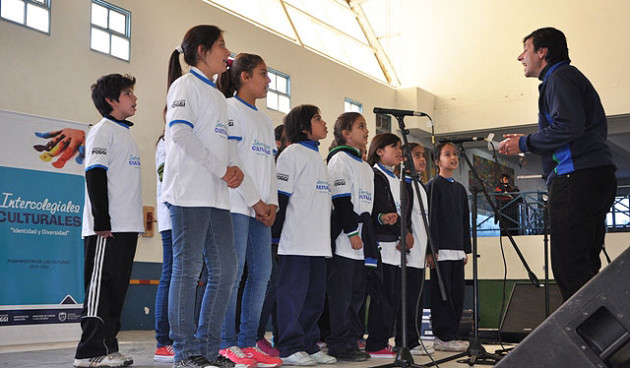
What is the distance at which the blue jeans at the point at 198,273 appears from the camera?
2615 mm

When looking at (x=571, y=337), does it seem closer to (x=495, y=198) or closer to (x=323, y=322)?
(x=323, y=322)

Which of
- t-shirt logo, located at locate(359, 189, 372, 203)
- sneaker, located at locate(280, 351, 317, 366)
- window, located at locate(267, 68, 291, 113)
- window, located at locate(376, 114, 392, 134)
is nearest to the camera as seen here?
sneaker, located at locate(280, 351, 317, 366)

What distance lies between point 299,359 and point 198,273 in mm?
1012

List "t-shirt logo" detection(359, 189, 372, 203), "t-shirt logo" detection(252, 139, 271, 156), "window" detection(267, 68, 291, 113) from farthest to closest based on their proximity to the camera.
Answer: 1. "window" detection(267, 68, 291, 113)
2. "t-shirt logo" detection(359, 189, 372, 203)
3. "t-shirt logo" detection(252, 139, 271, 156)

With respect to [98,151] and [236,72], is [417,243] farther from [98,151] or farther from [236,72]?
[98,151]

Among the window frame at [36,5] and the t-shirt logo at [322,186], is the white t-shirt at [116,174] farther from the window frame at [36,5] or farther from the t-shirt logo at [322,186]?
the window frame at [36,5]

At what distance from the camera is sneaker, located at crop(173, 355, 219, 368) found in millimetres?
2584

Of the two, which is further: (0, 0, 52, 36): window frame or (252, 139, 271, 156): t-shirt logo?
(0, 0, 52, 36): window frame

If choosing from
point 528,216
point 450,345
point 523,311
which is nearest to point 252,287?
point 450,345

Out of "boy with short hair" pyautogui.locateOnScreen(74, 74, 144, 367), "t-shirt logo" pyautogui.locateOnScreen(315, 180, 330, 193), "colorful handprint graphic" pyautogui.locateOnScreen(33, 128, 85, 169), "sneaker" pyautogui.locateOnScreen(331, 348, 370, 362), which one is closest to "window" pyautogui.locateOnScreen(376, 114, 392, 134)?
"colorful handprint graphic" pyautogui.locateOnScreen(33, 128, 85, 169)

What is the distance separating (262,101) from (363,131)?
520 centimetres

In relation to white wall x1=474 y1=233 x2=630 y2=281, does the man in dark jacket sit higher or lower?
higher

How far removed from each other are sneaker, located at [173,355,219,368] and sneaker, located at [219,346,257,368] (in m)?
0.45

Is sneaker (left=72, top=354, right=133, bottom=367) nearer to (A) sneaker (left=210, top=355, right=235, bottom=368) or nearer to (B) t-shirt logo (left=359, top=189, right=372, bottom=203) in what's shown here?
(A) sneaker (left=210, top=355, right=235, bottom=368)
